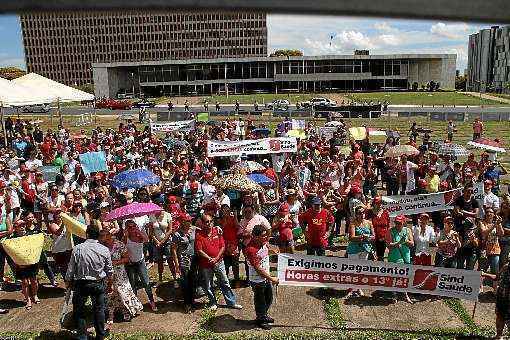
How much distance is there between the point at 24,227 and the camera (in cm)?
771

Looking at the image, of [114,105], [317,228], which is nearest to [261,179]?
[317,228]

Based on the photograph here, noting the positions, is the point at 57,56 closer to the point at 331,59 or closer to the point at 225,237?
the point at 331,59

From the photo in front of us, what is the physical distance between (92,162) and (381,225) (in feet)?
29.7

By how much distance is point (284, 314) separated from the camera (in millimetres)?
7379

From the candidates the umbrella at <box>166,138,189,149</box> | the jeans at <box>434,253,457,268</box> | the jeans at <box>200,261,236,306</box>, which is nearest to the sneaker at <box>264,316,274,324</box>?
the jeans at <box>200,261,236,306</box>

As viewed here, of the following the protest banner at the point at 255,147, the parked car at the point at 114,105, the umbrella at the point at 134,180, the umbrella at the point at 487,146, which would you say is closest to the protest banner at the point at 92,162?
the umbrella at the point at 134,180

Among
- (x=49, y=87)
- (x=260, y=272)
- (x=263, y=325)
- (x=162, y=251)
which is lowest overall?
(x=263, y=325)

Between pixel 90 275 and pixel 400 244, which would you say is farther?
pixel 400 244

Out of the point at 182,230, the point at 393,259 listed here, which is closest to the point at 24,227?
the point at 182,230

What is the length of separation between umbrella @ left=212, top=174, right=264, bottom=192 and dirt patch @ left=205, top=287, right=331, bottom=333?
2694 mm

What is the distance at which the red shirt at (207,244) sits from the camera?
731 centimetres

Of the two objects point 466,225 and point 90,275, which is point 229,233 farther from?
point 466,225

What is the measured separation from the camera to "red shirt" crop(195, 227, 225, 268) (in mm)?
7312

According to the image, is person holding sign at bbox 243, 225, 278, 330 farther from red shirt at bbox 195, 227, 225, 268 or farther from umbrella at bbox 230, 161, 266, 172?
umbrella at bbox 230, 161, 266, 172
